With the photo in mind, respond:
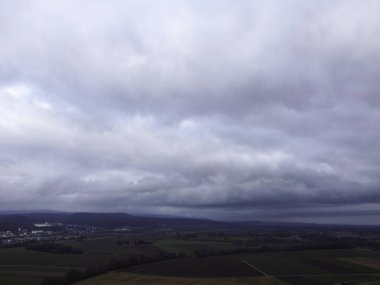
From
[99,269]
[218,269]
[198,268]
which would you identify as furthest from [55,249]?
[218,269]

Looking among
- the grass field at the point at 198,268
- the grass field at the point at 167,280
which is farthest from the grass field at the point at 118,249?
the grass field at the point at 167,280

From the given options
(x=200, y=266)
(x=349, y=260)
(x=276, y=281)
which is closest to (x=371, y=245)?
(x=349, y=260)

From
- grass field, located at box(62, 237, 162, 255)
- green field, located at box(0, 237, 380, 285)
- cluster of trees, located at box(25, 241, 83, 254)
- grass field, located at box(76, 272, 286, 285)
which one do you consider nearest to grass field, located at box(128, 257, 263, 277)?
green field, located at box(0, 237, 380, 285)

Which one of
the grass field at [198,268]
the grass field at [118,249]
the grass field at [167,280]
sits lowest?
the grass field at [167,280]

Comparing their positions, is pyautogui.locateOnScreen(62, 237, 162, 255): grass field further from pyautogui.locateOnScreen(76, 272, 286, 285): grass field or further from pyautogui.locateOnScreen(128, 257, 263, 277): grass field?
pyautogui.locateOnScreen(76, 272, 286, 285): grass field

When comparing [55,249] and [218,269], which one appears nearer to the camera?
[218,269]

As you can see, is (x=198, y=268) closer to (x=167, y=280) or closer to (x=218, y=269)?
(x=218, y=269)

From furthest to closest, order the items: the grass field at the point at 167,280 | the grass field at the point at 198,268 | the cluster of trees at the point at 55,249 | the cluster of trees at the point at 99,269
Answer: the cluster of trees at the point at 55,249
the grass field at the point at 198,268
the cluster of trees at the point at 99,269
the grass field at the point at 167,280

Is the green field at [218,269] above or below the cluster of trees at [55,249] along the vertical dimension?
below

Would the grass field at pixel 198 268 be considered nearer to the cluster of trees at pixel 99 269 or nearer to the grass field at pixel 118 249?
the cluster of trees at pixel 99 269

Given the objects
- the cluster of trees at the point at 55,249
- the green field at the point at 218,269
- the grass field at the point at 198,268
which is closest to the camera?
the green field at the point at 218,269

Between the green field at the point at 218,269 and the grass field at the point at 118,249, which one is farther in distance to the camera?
the grass field at the point at 118,249

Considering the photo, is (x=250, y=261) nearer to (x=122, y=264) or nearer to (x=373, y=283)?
(x=122, y=264)
